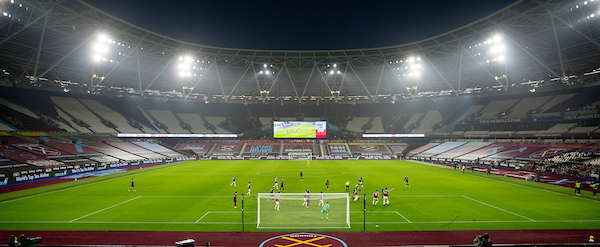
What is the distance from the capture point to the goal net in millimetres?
14539

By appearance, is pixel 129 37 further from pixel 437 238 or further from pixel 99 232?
pixel 437 238

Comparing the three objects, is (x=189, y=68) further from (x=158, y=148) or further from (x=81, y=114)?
(x=81, y=114)

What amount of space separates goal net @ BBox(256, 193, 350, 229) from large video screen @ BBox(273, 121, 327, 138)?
48.4m

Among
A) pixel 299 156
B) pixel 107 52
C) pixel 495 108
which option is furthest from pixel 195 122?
pixel 495 108

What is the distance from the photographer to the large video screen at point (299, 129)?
6612 centimetres

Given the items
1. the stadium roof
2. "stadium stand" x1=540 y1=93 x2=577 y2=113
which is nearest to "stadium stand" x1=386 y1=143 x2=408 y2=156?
the stadium roof

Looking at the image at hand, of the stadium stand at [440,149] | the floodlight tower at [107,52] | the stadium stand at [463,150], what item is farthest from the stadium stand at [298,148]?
the floodlight tower at [107,52]

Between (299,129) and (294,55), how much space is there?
19.0m

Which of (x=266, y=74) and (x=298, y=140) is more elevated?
(x=266, y=74)

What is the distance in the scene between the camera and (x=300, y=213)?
16.3 metres

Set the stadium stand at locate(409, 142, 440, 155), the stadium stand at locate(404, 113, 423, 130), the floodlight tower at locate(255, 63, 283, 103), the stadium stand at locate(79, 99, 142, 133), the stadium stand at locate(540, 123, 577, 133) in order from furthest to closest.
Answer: the stadium stand at locate(404, 113, 423, 130), the floodlight tower at locate(255, 63, 283, 103), the stadium stand at locate(409, 142, 440, 155), the stadium stand at locate(79, 99, 142, 133), the stadium stand at locate(540, 123, 577, 133)

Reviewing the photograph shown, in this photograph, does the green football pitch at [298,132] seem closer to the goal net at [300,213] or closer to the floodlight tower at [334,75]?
the floodlight tower at [334,75]

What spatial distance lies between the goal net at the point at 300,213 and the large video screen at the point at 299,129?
159 feet

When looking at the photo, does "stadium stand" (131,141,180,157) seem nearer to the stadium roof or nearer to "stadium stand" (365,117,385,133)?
the stadium roof
